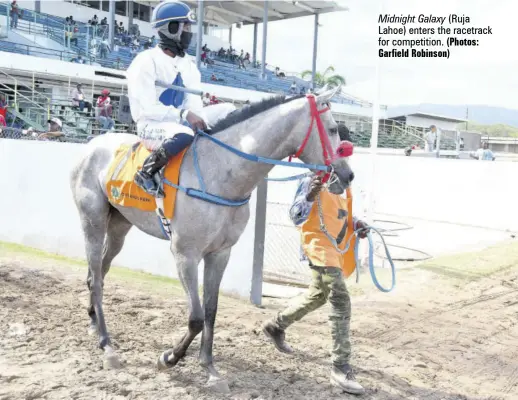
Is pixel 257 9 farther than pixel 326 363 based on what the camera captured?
Yes

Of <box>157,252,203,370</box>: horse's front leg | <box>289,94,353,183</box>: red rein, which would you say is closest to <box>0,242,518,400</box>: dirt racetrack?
<box>157,252,203,370</box>: horse's front leg

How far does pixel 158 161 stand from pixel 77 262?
512 centimetres

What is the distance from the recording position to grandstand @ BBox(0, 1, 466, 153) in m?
17.5

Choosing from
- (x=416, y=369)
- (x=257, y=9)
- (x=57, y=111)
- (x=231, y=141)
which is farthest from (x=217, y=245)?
(x=257, y=9)

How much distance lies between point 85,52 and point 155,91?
22.6m

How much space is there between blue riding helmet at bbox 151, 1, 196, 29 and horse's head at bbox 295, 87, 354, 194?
120 centimetres

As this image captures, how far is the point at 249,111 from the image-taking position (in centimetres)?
402

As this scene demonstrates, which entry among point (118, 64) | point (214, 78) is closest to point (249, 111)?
point (118, 64)

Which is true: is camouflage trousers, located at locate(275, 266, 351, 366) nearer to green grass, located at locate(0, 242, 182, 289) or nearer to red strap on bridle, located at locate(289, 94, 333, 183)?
red strap on bridle, located at locate(289, 94, 333, 183)

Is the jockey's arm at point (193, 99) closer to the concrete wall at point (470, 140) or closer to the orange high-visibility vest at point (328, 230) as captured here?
the orange high-visibility vest at point (328, 230)

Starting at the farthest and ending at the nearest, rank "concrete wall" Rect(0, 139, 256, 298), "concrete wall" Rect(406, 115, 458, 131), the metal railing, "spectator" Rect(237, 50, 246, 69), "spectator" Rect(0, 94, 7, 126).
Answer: "concrete wall" Rect(406, 115, 458, 131) → "spectator" Rect(237, 50, 246, 69) → the metal railing → "spectator" Rect(0, 94, 7, 126) → "concrete wall" Rect(0, 139, 256, 298)

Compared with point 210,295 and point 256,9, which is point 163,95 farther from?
point 256,9

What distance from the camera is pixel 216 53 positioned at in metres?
38.9

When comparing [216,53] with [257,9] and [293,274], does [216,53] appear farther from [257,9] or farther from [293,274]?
[293,274]
